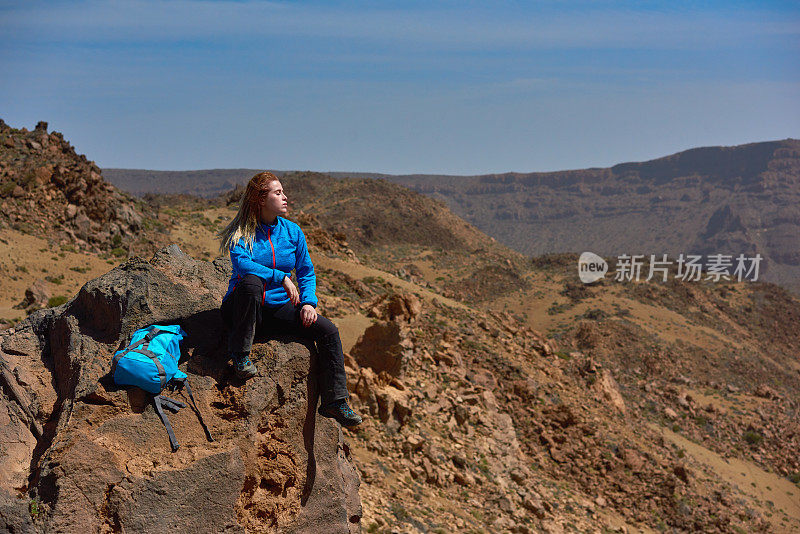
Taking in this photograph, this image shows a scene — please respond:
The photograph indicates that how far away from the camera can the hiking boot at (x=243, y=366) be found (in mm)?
4055

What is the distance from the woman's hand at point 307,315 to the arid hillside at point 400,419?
25 centimetres

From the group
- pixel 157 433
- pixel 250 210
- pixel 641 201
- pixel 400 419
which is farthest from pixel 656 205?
pixel 157 433

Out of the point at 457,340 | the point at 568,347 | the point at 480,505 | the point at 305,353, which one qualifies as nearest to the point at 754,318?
the point at 568,347

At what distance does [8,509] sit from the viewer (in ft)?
10.4

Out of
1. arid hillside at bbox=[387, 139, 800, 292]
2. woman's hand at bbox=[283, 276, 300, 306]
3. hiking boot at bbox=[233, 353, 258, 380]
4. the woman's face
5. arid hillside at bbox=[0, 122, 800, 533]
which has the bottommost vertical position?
arid hillside at bbox=[0, 122, 800, 533]

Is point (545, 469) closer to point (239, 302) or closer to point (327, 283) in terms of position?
point (327, 283)

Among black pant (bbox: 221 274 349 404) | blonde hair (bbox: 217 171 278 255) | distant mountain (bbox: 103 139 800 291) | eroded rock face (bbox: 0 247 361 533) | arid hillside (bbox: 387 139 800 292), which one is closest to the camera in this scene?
eroded rock face (bbox: 0 247 361 533)

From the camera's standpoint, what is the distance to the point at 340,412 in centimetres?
431

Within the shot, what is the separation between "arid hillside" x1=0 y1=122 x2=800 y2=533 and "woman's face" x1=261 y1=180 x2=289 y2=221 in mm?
851

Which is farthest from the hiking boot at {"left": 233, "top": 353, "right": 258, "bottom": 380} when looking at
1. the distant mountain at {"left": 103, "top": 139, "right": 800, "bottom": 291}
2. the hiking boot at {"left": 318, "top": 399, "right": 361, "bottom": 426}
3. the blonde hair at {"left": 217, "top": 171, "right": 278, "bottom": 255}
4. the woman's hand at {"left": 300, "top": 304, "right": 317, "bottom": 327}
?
the distant mountain at {"left": 103, "top": 139, "right": 800, "bottom": 291}

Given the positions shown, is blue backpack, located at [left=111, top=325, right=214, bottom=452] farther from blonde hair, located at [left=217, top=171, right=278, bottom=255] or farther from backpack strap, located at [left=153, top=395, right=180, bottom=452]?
blonde hair, located at [left=217, top=171, right=278, bottom=255]

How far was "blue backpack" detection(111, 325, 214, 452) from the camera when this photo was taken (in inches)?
146

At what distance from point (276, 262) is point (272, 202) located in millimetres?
422

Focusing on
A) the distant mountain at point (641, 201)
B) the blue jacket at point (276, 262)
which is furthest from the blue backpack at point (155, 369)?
the distant mountain at point (641, 201)
